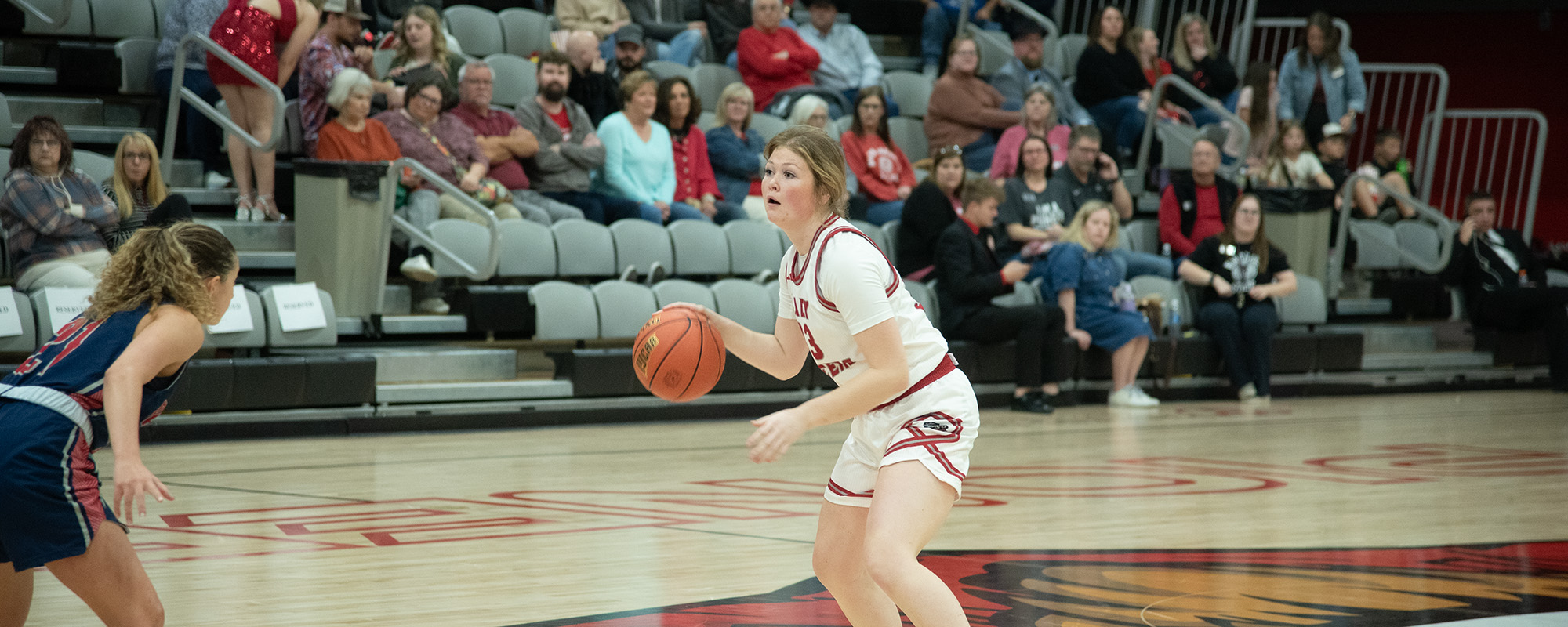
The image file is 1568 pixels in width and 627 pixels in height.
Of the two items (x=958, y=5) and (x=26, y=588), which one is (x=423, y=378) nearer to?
(x=26, y=588)

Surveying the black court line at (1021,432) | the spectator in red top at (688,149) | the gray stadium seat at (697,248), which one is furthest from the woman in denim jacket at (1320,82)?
the gray stadium seat at (697,248)

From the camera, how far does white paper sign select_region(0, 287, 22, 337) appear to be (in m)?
5.93

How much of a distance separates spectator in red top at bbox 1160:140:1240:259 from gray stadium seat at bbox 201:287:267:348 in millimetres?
6017

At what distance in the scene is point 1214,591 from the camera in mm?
3492

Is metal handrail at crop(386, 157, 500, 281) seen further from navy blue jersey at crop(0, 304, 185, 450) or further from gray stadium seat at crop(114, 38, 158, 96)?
navy blue jersey at crop(0, 304, 185, 450)

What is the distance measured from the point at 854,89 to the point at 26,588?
818 cm

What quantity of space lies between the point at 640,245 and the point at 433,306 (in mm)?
1216

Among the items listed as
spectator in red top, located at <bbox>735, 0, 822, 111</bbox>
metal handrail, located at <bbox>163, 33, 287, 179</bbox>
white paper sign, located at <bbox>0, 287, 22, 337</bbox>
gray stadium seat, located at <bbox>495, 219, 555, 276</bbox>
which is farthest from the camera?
spectator in red top, located at <bbox>735, 0, 822, 111</bbox>

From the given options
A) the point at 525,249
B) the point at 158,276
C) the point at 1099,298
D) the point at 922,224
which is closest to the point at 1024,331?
the point at 1099,298

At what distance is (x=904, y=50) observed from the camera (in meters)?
12.0

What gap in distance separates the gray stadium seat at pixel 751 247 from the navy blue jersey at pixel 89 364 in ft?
18.7

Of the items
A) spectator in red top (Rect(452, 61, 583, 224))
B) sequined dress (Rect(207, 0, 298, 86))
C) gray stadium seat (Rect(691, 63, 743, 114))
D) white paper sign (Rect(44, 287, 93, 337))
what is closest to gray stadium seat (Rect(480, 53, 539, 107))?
spectator in red top (Rect(452, 61, 583, 224))

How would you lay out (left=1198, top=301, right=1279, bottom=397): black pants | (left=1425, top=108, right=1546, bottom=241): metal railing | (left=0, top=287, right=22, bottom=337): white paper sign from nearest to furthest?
1. (left=0, top=287, right=22, bottom=337): white paper sign
2. (left=1198, top=301, right=1279, bottom=397): black pants
3. (left=1425, top=108, right=1546, bottom=241): metal railing

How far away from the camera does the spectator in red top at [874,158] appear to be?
917cm
